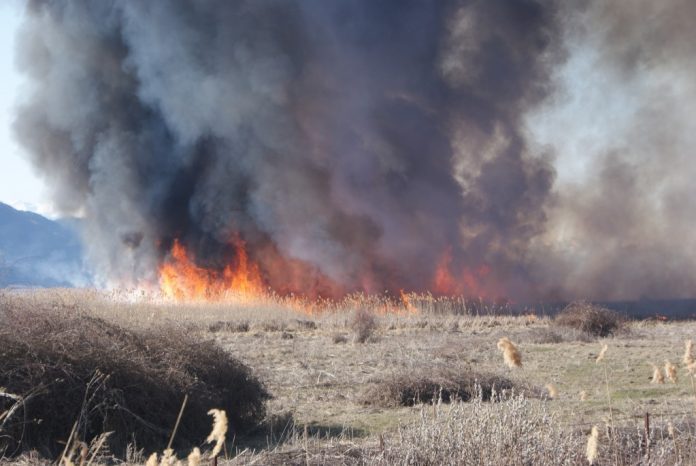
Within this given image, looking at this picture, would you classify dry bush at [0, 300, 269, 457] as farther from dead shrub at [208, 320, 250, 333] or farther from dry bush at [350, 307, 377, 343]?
dead shrub at [208, 320, 250, 333]

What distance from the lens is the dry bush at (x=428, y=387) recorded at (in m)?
11.6

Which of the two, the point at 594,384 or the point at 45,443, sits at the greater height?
the point at 594,384

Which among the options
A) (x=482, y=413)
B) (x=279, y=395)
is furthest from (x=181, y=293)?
(x=482, y=413)

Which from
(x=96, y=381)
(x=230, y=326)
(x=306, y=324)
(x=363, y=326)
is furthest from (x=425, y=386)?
(x=306, y=324)

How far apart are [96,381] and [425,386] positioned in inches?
235

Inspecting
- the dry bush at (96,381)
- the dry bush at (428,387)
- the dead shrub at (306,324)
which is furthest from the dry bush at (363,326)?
the dry bush at (96,381)

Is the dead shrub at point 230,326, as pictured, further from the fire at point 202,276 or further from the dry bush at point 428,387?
the dry bush at point 428,387

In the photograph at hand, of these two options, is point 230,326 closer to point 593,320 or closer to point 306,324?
point 306,324

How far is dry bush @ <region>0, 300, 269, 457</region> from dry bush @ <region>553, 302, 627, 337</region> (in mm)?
19293

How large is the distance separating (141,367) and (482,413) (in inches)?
190

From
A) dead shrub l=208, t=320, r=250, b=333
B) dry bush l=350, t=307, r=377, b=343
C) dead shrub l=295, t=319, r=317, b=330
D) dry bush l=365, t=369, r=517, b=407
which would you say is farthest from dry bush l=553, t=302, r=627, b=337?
dry bush l=365, t=369, r=517, b=407

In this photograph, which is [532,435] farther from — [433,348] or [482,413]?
[433,348]

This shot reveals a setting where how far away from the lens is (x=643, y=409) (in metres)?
10.1

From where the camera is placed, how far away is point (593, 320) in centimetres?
2620
